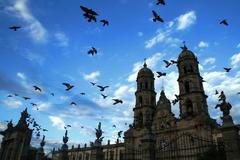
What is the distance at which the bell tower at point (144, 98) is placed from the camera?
46469 millimetres

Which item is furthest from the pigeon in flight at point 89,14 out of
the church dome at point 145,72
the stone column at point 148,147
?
the church dome at point 145,72

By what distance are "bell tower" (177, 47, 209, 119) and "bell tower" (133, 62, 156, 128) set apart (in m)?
6.94

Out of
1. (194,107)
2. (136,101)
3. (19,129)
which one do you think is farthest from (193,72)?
(19,129)

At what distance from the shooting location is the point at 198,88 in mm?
41438

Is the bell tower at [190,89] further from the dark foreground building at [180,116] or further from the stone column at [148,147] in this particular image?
the stone column at [148,147]

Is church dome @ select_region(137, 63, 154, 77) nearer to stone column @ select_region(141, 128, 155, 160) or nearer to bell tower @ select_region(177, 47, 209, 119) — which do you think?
bell tower @ select_region(177, 47, 209, 119)

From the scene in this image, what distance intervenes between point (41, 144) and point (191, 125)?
24.7 meters

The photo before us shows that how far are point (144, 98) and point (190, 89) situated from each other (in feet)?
31.9

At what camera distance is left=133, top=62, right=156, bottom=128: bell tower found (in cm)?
4647

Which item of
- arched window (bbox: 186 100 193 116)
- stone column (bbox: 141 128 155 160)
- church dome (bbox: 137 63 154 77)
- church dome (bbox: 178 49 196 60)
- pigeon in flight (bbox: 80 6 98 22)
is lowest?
stone column (bbox: 141 128 155 160)

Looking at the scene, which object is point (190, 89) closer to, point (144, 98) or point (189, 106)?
point (189, 106)

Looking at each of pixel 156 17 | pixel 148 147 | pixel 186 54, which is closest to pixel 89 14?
pixel 156 17

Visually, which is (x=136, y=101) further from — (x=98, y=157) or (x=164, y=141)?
(x=98, y=157)

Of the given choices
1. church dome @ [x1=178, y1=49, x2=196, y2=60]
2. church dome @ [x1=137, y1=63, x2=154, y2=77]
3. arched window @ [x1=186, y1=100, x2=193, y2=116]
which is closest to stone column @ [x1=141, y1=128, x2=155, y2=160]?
arched window @ [x1=186, y1=100, x2=193, y2=116]
